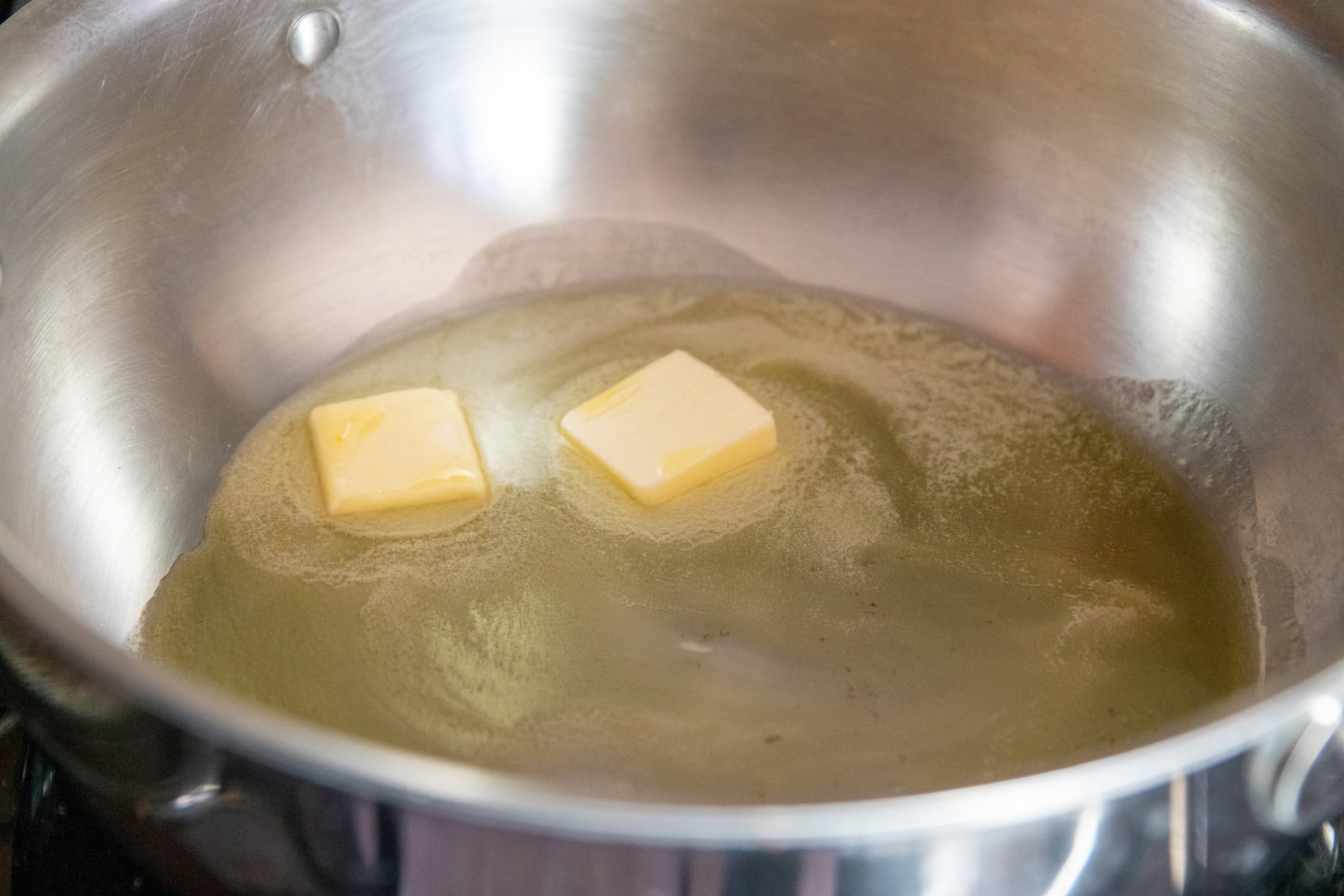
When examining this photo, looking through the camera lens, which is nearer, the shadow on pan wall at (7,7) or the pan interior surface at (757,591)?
the pan interior surface at (757,591)

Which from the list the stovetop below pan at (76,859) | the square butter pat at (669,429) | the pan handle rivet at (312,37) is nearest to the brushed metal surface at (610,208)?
the pan handle rivet at (312,37)

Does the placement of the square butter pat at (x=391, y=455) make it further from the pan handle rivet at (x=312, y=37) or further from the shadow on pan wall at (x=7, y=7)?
the shadow on pan wall at (x=7, y=7)

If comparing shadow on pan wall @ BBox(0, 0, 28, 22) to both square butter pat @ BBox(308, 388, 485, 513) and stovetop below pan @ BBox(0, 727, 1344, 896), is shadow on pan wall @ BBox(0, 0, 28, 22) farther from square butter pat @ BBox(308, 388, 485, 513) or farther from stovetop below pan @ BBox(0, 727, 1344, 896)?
stovetop below pan @ BBox(0, 727, 1344, 896)

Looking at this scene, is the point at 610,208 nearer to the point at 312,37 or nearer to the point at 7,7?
the point at 312,37

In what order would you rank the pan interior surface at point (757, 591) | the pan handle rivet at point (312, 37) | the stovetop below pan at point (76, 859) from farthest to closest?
the pan handle rivet at point (312, 37) → the pan interior surface at point (757, 591) → the stovetop below pan at point (76, 859)

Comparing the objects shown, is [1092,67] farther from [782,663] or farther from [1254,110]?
[782,663]

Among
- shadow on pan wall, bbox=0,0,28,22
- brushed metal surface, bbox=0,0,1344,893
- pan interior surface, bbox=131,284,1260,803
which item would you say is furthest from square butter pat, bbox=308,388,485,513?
shadow on pan wall, bbox=0,0,28,22
